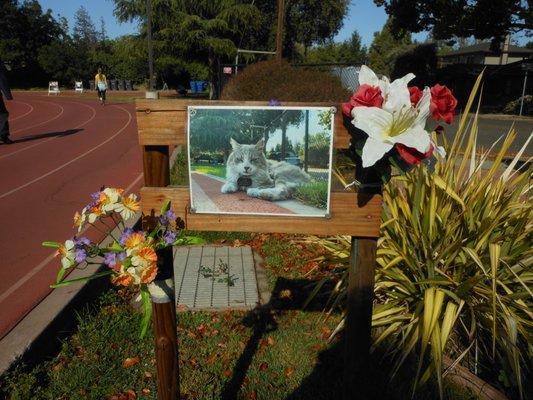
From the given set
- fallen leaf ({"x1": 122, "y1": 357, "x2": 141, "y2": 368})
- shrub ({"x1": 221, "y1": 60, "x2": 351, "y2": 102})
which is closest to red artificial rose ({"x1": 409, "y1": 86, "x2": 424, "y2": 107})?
fallen leaf ({"x1": 122, "y1": 357, "x2": 141, "y2": 368})

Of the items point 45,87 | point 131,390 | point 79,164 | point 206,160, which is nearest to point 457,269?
point 206,160

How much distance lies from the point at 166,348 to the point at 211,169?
82cm

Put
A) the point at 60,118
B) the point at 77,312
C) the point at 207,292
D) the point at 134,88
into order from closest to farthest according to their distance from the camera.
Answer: the point at 77,312
the point at 207,292
the point at 60,118
the point at 134,88

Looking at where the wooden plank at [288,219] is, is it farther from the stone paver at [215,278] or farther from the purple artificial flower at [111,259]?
the stone paver at [215,278]

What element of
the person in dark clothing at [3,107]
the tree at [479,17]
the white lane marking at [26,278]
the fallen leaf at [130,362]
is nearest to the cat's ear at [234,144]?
the fallen leaf at [130,362]

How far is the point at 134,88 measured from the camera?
1959 inches

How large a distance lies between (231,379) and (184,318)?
82cm

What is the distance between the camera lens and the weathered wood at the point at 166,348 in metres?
2.10

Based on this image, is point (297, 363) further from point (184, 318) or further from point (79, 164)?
point (79, 164)

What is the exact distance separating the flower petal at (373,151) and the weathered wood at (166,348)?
3.48 ft

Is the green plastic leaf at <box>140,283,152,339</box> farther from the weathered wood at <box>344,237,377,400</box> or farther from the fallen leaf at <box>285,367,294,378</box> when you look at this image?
the fallen leaf at <box>285,367,294,378</box>

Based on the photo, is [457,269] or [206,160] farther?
[457,269]

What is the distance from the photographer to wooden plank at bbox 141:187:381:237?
2.12 metres

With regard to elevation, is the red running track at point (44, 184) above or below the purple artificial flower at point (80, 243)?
below
